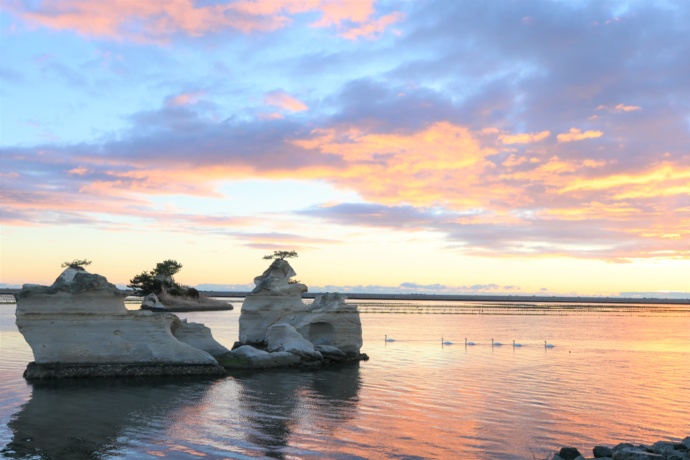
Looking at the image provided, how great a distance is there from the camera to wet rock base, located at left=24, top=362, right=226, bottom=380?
33.5 meters

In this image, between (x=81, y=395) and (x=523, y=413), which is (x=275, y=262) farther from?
(x=523, y=413)

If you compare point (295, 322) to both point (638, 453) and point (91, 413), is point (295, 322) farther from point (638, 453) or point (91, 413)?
point (638, 453)

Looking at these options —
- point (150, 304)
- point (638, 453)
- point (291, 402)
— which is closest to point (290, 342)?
point (291, 402)

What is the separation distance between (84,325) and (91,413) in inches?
393

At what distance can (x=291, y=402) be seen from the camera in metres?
28.8

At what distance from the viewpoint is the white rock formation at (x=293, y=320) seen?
1770 inches

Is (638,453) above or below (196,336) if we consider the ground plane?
below

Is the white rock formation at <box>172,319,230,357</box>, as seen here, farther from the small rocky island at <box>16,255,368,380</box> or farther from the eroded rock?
the eroded rock

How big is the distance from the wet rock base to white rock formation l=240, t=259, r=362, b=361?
31.2 feet

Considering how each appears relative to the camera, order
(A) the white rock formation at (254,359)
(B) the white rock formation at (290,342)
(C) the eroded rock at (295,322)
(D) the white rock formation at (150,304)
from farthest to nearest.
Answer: (D) the white rock formation at (150,304), (C) the eroded rock at (295,322), (B) the white rock formation at (290,342), (A) the white rock formation at (254,359)

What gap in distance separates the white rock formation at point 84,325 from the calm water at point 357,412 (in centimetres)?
208

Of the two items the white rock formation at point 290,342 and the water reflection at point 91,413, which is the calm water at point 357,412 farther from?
the white rock formation at point 290,342

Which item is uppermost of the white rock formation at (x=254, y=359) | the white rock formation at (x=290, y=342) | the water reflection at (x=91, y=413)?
the white rock formation at (x=290, y=342)

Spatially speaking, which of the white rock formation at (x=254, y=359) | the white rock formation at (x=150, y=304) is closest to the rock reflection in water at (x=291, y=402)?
the white rock formation at (x=254, y=359)
